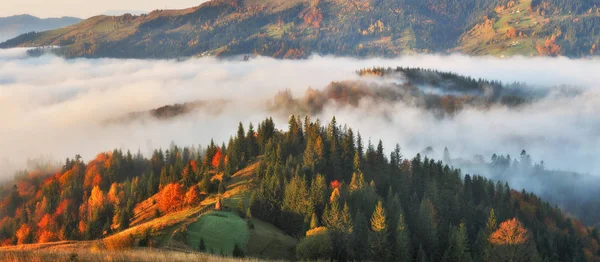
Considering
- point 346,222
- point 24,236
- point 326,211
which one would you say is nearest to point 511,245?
point 346,222

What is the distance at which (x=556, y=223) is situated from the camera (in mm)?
183250

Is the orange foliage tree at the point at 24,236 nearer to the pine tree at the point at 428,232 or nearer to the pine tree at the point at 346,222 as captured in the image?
the pine tree at the point at 346,222

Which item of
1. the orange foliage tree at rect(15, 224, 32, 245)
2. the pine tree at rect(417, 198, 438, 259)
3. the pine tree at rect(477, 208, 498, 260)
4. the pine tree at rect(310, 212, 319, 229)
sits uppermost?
the pine tree at rect(310, 212, 319, 229)

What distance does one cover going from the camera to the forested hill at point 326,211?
3578 inches

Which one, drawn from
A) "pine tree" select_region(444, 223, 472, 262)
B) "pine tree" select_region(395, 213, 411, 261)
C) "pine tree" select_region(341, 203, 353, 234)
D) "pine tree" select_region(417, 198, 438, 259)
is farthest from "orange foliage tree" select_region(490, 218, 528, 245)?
"pine tree" select_region(341, 203, 353, 234)

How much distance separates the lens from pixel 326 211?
347 ft

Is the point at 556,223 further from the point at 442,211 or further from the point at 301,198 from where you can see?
the point at 301,198

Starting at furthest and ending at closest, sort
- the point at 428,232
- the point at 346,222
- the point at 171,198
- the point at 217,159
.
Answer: the point at 217,159
the point at 171,198
the point at 428,232
the point at 346,222

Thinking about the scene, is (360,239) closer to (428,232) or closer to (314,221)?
(314,221)

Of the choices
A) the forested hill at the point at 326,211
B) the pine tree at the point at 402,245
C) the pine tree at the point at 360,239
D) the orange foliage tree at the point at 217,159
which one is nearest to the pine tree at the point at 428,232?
the forested hill at the point at 326,211

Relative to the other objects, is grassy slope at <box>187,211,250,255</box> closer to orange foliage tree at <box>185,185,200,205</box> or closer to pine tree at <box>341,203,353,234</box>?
pine tree at <box>341,203,353,234</box>

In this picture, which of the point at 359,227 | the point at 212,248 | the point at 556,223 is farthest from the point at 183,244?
the point at 556,223

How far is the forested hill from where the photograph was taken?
9088 cm

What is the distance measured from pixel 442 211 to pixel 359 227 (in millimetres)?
41829
